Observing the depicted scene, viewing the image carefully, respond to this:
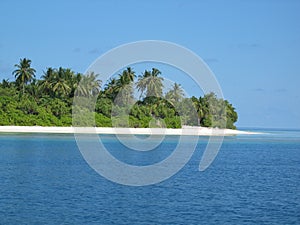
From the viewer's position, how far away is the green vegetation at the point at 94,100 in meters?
87.1

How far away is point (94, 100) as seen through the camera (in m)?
94.8

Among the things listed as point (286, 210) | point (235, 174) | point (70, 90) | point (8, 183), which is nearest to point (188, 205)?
point (286, 210)

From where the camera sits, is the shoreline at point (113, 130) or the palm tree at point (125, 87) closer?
the shoreline at point (113, 130)

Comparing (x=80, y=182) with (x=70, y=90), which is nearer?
(x=80, y=182)

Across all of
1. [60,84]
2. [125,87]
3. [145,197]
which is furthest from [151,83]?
[145,197]

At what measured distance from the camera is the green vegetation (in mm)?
87125

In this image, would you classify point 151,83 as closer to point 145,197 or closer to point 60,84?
point 60,84

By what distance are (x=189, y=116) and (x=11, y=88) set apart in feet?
116

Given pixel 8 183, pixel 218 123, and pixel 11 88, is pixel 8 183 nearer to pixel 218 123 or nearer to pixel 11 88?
pixel 11 88

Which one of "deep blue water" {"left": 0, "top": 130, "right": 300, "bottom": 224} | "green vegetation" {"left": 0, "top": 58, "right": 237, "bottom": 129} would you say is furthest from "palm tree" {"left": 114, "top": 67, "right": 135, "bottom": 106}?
"deep blue water" {"left": 0, "top": 130, "right": 300, "bottom": 224}

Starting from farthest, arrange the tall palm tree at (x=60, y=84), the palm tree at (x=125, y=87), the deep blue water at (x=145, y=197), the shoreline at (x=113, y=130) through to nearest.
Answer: the palm tree at (x=125, y=87) < the tall palm tree at (x=60, y=84) < the shoreline at (x=113, y=130) < the deep blue water at (x=145, y=197)

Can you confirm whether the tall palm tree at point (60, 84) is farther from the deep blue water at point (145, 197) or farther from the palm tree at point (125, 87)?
the deep blue water at point (145, 197)

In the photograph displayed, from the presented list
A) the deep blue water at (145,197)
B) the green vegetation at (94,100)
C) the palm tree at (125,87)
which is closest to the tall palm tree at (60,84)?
the green vegetation at (94,100)

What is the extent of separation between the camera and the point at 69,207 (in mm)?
22797
